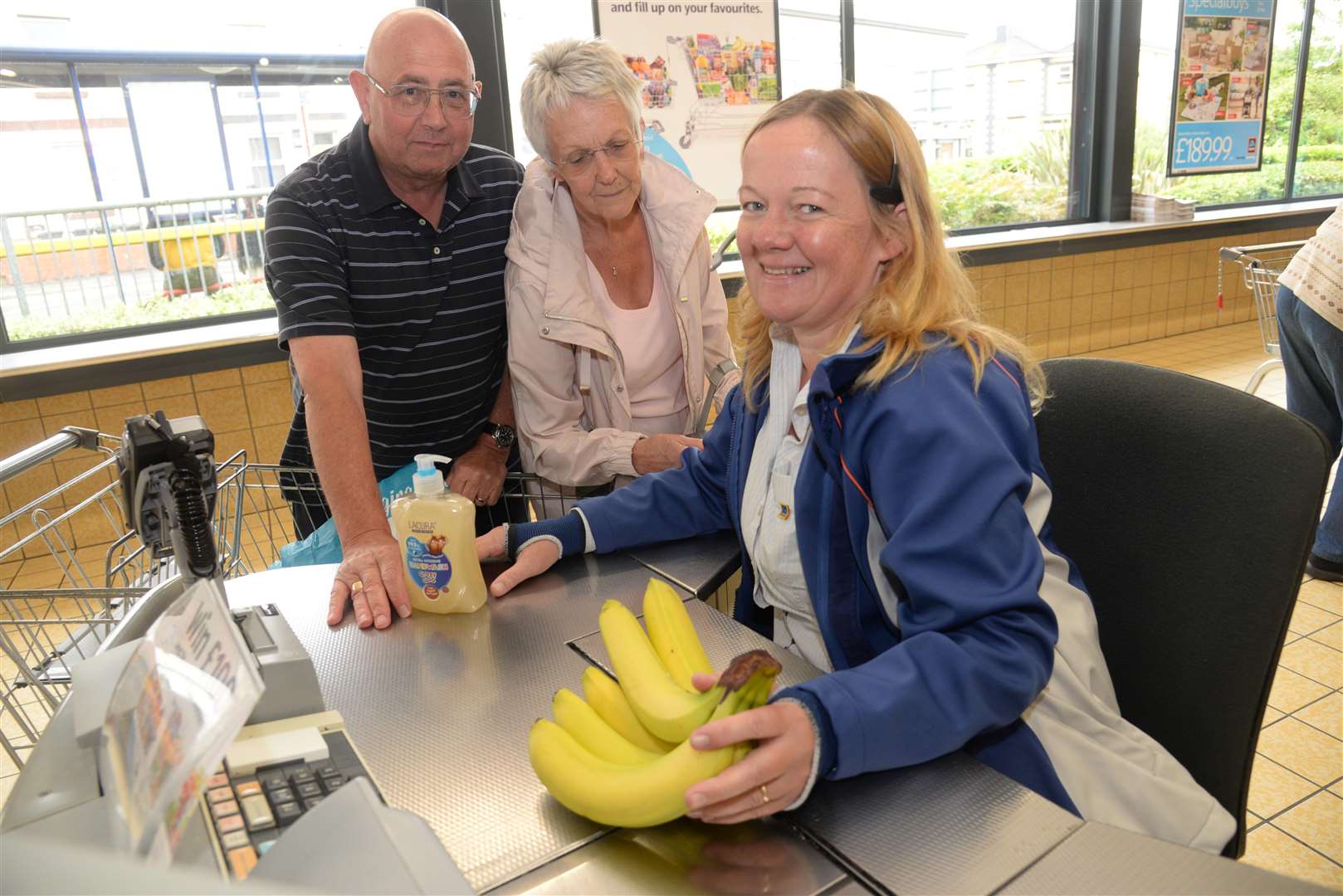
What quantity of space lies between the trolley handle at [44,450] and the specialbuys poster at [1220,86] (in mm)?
7322

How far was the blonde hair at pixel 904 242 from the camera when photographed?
122cm

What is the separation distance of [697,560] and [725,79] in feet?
13.8

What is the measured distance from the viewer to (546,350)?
1916 millimetres

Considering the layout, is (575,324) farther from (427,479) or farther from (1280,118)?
(1280,118)

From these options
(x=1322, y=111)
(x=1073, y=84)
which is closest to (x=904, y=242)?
(x=1073, y=84)

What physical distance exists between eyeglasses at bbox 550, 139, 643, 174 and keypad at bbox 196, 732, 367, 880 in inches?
49.9

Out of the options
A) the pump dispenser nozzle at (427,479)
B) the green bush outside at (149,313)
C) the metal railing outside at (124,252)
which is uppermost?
the metal railing outside at (124,252)

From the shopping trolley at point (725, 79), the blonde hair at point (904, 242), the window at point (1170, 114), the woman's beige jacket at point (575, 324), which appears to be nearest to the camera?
the blonde hair at point (904, 242)

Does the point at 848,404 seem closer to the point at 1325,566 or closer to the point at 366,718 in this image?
the point at 366,718

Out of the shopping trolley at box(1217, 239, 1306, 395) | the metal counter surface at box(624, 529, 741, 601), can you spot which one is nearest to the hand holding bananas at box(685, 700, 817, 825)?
the metal counter surface at box(624, 529, 741, 601)

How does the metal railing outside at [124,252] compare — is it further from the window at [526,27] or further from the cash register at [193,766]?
the cash register at [193,766]

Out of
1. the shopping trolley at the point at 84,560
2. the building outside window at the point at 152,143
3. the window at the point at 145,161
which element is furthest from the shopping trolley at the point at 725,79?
the shopping trolley at the point at 84,560

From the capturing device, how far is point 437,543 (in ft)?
4.25

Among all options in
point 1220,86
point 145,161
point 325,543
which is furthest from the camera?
point 1220,86
